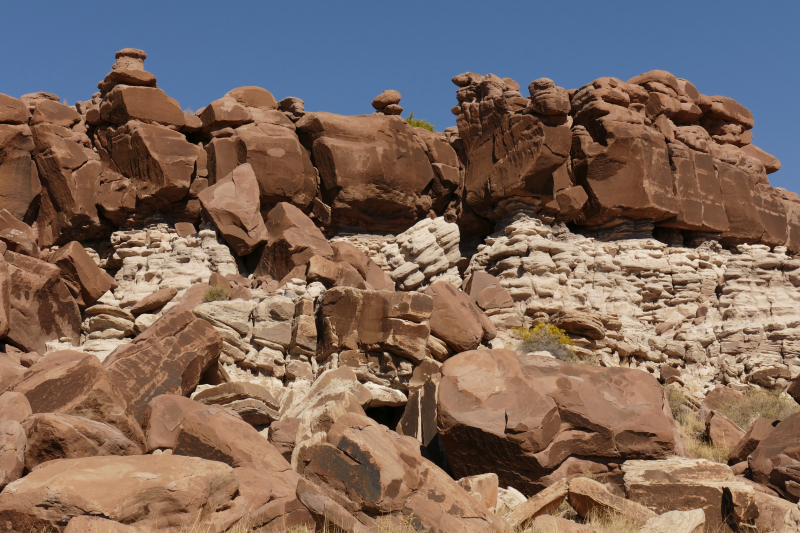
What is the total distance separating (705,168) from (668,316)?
14.5 feet

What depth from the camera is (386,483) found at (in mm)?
6523

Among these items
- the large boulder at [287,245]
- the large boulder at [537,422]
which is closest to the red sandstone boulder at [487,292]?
the large boulder at [287,245]

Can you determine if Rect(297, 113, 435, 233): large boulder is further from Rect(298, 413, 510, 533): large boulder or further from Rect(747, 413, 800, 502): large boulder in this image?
Rect(298, 413, 510, 533): large boulder

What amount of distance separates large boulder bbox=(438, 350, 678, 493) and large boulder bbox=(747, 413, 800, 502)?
1.00 metres

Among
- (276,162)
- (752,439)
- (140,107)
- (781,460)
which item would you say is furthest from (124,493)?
(140,107)

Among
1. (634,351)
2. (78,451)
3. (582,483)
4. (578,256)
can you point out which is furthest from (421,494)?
(578,256)

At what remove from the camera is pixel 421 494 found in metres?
6.70

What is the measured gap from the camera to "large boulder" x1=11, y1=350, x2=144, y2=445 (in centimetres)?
768

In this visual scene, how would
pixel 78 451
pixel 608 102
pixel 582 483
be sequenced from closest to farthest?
pixel 78 451, pixel 582 483, pixel 608 102

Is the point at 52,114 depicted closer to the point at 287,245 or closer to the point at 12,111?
the point at 12,111

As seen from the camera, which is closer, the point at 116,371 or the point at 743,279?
the point at 116,371

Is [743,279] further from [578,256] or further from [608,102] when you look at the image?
[608,102]

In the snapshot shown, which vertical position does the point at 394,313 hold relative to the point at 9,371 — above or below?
above

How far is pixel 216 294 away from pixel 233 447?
5984 mm
